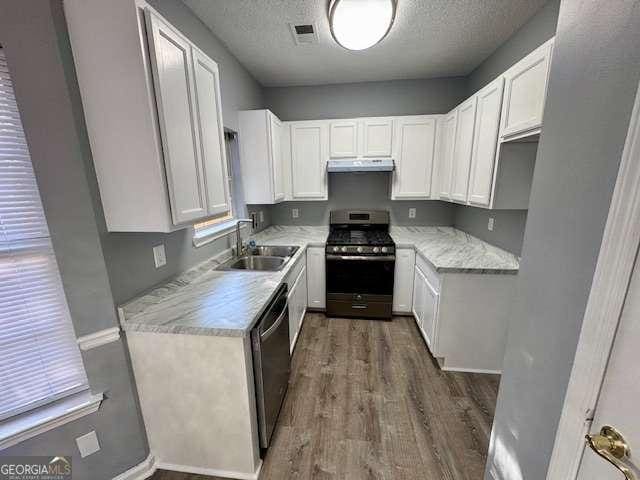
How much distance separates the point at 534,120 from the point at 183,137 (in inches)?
78.0

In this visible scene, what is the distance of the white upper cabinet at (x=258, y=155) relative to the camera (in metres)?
2.58

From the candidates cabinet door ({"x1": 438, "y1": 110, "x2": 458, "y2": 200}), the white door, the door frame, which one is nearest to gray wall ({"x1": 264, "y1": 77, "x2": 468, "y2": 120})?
cabinet door ({"x1": 438, "y1": 110, "x2": 458, "y2": 200})

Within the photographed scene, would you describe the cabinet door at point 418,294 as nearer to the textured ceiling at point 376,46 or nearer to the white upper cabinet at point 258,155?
the white upper cabinet at point 258,155

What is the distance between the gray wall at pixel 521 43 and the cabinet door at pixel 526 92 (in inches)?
17.7

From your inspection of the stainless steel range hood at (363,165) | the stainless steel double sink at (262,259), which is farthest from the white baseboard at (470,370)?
the stainless steel range hood at (363,165)

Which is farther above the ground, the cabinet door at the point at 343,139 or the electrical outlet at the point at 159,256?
the cabinet door at the point at 343,139

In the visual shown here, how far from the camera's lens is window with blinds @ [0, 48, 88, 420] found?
1.00 meters

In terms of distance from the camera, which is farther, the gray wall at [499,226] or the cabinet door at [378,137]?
the cabinet door at [378,137]

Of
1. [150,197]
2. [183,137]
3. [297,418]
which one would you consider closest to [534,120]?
[183,137]

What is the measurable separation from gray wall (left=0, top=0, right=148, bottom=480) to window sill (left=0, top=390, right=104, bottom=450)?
4 centimetres

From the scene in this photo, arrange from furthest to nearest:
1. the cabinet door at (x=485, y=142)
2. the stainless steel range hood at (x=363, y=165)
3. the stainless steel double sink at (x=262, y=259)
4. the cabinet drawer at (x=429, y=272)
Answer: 1. the stainless steel range hood at (x=363, y=165)
2. the stainless steel double sink at (x=262, y=259)
3. the cabinet drawer at (x=429, y=272)
4. the cabinet door at (x=485, y=142)

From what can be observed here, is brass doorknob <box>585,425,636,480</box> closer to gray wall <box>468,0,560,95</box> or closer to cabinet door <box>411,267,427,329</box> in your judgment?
cabinet door <box>411,267,427,329</box>

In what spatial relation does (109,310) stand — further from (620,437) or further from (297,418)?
(620,437)

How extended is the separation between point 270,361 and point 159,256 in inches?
36.6
